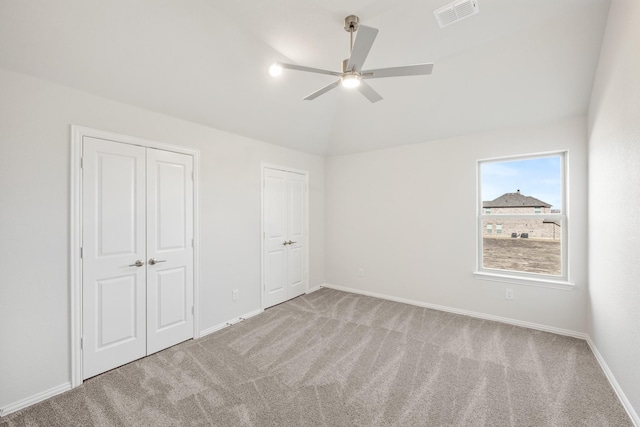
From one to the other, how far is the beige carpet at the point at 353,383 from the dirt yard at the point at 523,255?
78 cm

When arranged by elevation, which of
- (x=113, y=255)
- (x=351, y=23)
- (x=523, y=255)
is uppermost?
(x=351, y=23)

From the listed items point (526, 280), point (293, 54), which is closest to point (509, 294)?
point (526, 280)

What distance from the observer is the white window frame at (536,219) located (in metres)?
3.17

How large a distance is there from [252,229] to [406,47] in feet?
9.42

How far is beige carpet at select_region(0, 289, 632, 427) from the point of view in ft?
6.20

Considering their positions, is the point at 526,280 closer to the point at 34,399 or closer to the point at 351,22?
the point at 351,22

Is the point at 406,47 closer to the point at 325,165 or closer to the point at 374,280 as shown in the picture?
the point at 325,165

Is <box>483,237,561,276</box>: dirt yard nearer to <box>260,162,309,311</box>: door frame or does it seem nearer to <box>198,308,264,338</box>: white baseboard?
<box>260,162,309,311</box>: door frame

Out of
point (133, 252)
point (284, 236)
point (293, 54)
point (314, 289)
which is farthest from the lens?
point (314, 289)

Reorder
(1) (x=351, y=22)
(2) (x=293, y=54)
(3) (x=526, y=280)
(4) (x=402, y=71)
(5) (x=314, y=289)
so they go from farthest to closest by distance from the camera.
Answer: (5) (x=314, y=289), (3) (x=526, y=280), (2) (x=293, y=54), (1) (x=351, y=22), (4) (x=402, y=71)

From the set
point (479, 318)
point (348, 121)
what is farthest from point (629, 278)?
point (348, 121)

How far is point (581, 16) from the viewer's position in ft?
7.55

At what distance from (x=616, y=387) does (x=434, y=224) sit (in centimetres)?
231

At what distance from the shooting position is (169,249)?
288 centimetres
